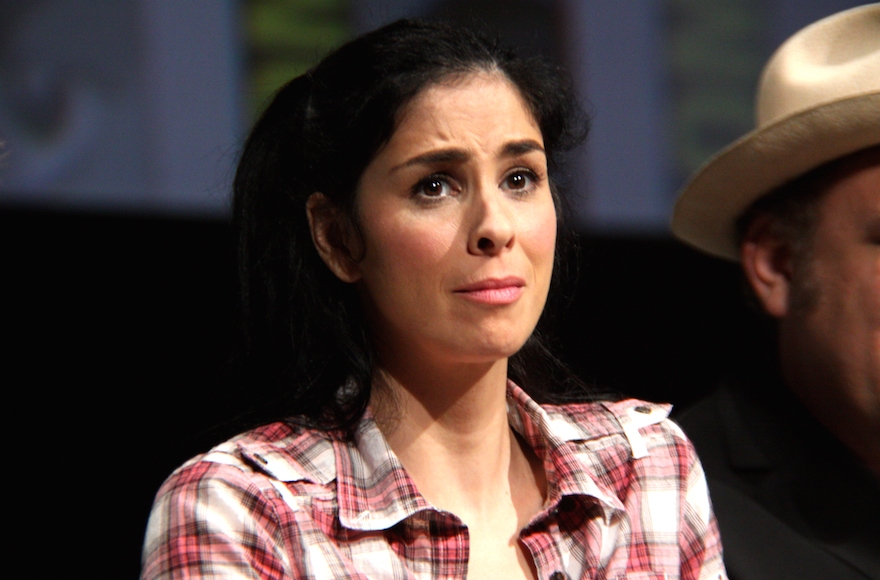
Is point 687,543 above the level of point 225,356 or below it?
below

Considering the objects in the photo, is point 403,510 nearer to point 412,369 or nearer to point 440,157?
point 412,369

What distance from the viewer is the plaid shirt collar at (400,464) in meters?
1.49

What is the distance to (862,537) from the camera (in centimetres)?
188

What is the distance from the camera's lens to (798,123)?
1898 mm

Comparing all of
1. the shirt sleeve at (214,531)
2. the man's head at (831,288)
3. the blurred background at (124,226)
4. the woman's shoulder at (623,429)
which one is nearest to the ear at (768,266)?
the man's head at (831,288)

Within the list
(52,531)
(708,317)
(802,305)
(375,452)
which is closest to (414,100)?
(375,452)

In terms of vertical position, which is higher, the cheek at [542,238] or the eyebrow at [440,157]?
the eyebrow at [440,157]

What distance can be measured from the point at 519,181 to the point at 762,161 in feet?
2.02

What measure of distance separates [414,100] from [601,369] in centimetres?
135

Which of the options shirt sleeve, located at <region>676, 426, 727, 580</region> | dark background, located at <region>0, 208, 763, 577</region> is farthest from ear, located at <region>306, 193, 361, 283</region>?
shirt sleeve, located at <region>676, 426, 727, 580</region>

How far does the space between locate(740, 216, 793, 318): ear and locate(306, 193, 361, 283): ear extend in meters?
0.87

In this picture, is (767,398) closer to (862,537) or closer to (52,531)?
(862,537)

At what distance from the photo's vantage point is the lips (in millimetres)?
1488

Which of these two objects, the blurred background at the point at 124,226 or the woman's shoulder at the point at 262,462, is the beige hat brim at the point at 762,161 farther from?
the woman's shoulder at the point at 262,462
